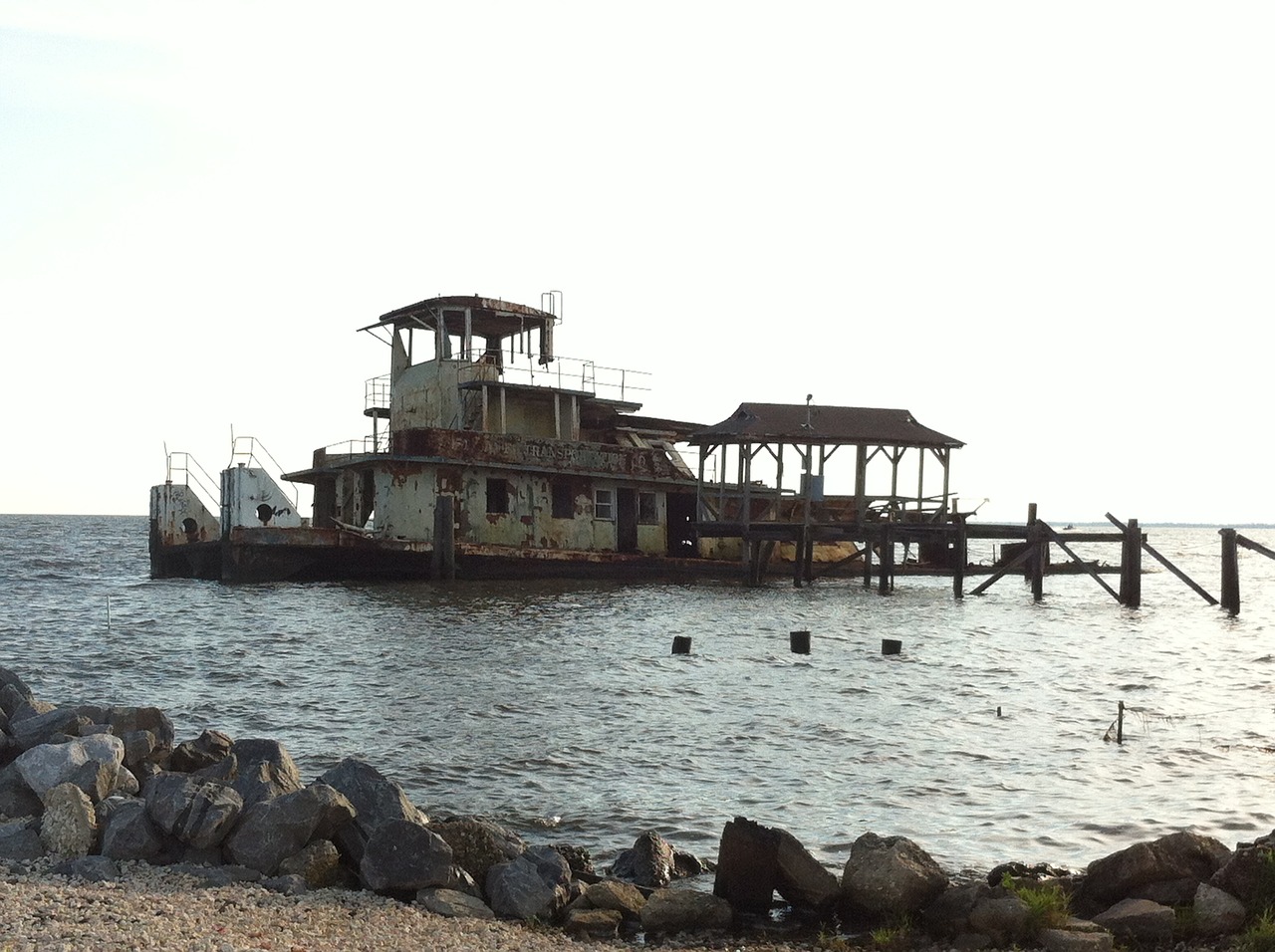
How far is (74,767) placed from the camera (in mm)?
8258

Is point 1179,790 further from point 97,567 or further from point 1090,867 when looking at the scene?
point 97,567

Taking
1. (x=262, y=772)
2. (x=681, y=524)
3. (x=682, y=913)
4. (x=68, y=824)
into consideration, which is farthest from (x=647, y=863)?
(x=681, y=524)

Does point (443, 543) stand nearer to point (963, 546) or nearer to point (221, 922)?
point (963, 546)

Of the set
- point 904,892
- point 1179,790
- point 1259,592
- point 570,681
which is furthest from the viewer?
point 1259,592

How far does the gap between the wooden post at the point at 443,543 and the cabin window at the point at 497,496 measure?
238 centimetres

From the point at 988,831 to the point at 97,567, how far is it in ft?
145

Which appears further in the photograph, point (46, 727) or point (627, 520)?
point (627, 520)

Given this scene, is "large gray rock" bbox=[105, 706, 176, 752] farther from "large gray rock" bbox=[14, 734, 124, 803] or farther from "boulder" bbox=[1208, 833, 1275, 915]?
"boulder" bbox=[1208, 833, 1275, 915]

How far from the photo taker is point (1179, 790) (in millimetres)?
10289

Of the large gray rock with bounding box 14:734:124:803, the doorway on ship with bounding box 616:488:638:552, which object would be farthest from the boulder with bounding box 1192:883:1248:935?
the doorway on ship with bounding box 616:488:638:552

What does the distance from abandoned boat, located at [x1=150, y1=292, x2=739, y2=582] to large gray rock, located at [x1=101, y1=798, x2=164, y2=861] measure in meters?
23.1

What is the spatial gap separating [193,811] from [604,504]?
91.5 feet

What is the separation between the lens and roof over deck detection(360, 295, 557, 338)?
3419 centimetres

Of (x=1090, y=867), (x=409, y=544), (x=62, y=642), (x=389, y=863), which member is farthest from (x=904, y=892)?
(x=409, y=544)
